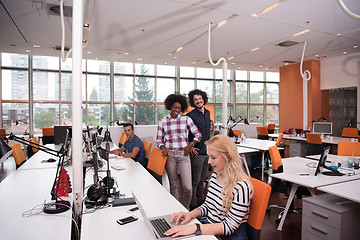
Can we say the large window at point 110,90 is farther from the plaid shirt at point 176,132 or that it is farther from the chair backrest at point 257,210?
the chair backrest at point 257,210

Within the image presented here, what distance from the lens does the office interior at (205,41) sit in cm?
489

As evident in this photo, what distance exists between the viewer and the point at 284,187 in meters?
3.28

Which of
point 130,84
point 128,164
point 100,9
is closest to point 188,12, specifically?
point 100,9

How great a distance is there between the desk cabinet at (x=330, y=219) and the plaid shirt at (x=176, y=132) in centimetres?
164

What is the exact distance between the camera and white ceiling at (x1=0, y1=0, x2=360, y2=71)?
4.75 metres

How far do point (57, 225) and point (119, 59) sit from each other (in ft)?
28.2

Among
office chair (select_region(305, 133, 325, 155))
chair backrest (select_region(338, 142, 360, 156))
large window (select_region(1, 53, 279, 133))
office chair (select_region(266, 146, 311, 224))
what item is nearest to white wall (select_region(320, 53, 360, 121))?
large window (select_region(1, 53, 279, 133))

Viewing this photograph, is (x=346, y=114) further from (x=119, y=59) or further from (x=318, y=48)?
(x=119, y=59)

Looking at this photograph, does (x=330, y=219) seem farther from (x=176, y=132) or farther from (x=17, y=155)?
(x=17, y=155)

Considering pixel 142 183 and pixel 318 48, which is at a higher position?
pixel 318 48

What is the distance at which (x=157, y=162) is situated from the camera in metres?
3.21

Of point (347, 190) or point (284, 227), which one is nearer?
point (347, 190)

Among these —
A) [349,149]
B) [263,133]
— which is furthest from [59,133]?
[263,133]

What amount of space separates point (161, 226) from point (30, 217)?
99 cm
